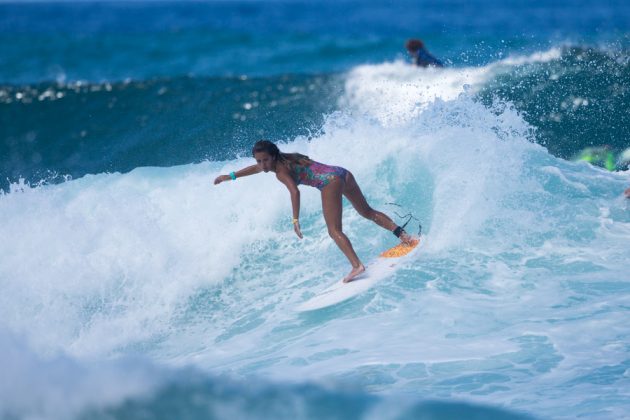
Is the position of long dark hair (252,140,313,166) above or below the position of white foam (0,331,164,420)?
above

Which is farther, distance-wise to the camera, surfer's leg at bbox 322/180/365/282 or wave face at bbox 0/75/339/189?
wave face at bbox 0/75/339/189

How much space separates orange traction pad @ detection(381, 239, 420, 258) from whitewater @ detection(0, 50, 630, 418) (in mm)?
169

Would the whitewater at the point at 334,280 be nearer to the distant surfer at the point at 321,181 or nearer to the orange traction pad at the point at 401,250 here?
the orange traction pad at the point at 401,250

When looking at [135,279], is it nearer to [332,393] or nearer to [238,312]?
[238,312]

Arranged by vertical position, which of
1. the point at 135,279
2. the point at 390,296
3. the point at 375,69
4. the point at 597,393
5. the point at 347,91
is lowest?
the point at 597,393

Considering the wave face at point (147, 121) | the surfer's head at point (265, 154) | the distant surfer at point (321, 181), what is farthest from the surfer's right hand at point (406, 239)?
the wave face at point (147, 121)

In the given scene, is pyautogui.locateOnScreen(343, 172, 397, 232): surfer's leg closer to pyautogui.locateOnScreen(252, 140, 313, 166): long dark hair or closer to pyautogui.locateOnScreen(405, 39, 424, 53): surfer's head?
pyautogui.locateOnScreen(252, 140, 313, 166): long dark hair

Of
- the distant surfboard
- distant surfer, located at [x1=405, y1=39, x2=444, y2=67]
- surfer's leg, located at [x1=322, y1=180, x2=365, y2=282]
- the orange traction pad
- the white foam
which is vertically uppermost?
distant surfer, located at [x1=405, y1=39, x2=444, y2=67]

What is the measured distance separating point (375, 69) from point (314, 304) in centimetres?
1630

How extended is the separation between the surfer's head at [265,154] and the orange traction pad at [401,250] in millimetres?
1601

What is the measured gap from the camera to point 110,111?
18.6 metres

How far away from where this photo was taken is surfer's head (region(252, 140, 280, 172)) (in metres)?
6.58

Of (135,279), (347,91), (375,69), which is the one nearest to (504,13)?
(375,69)

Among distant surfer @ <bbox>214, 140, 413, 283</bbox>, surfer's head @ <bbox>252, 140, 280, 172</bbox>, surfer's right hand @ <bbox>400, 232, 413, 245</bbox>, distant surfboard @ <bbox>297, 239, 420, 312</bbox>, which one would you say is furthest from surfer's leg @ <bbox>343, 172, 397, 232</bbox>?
surfer's head @ <bbox>252, 140, 280, 172</bbox>
